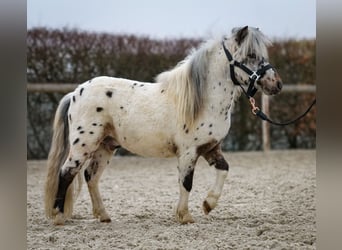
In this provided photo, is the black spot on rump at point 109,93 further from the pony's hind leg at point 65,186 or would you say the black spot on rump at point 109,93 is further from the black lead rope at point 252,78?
the black lead rope at point 252,78

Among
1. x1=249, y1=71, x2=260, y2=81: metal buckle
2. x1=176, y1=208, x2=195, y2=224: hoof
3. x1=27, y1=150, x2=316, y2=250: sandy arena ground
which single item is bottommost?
x1=27, y1=150, x2=316, y2=250: sandy arena ground

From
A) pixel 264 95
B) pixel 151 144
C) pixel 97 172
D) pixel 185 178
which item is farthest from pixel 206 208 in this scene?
pixel 264 95

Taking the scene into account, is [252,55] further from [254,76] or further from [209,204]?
[209,204]

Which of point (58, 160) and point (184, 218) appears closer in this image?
point (184, 218)

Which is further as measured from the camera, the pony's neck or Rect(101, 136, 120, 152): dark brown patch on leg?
Rect(101, 136, 120, 152): dark brown patch on leg

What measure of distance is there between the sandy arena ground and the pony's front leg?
0.21 feet

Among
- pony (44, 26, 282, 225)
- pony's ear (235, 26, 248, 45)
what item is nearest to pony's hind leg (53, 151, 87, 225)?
pony (44, 26, 282, 225)

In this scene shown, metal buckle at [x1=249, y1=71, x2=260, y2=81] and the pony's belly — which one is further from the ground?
metal buckle at [x1=249, y1=71, x2=260, y2=81]

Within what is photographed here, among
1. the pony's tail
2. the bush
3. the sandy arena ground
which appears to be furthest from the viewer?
the bush

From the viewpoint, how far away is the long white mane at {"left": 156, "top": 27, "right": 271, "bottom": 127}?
8.02ft

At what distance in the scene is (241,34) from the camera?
8.06ft

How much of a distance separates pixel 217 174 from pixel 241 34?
2.55 ft

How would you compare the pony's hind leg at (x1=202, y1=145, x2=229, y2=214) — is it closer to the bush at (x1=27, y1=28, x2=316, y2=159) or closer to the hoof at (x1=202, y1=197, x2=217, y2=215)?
the hoof at (x1=202, y1=197, x2=217, y2=215)

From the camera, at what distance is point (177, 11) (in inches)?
114
